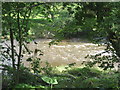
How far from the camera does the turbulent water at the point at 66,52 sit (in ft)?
28.9

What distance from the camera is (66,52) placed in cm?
1032

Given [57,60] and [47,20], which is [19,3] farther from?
[57,60]

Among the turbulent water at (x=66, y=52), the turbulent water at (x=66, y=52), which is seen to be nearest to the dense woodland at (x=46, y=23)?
the turbulent water at (x=66, y=52)

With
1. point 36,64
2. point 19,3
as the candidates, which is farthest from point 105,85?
point 36,64

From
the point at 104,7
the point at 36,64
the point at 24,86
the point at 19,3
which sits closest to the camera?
the point at 24,86

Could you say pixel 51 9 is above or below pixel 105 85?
above

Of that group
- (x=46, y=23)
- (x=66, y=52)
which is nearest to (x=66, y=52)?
(x=66, y=52)

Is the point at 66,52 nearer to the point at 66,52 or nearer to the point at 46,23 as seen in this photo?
the point at 66,52

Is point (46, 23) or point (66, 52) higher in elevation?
point (66, 52)

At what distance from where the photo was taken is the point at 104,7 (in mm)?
2619

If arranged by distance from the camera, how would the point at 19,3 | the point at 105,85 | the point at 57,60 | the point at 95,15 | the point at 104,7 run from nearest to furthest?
the point at 105,85, the point at 19,3, the point at 104,7, the point at 95,15, the point at 57,60

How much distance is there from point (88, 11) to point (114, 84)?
4.00 feet

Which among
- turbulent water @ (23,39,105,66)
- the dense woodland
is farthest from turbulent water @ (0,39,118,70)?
the dense woodland

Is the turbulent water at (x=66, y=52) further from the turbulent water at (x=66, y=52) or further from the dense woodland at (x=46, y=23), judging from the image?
the dense woodland at (x=46, y=23)
